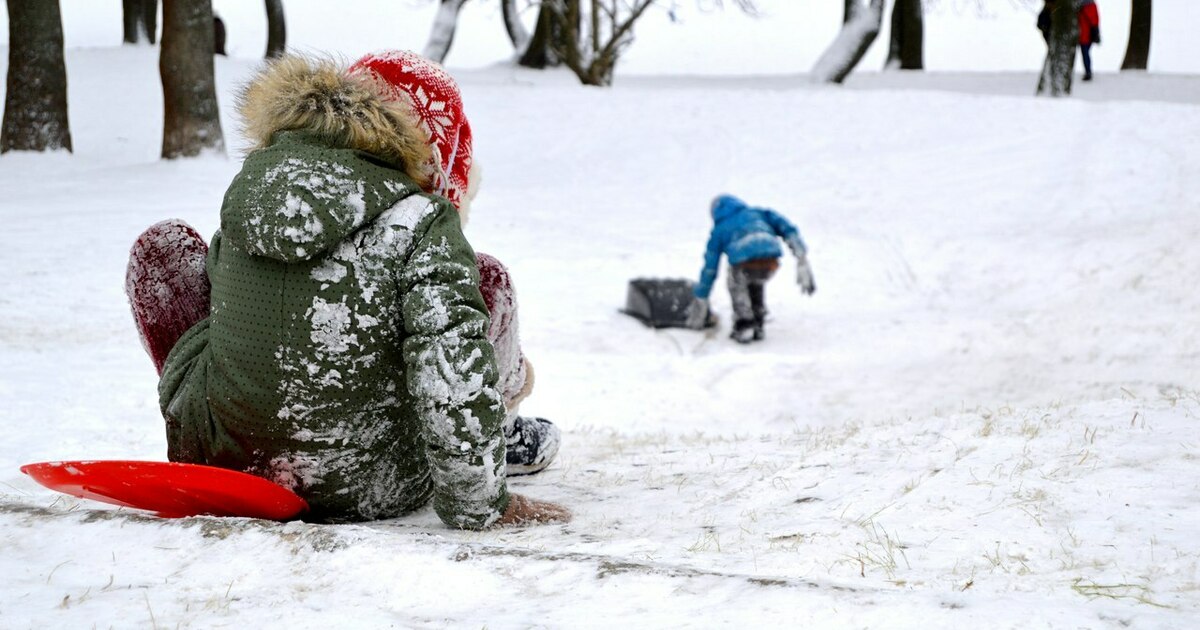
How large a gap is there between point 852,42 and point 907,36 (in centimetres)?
522

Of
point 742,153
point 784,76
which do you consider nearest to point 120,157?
point 742,153

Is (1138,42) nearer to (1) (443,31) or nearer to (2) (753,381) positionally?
(1) (443,31)

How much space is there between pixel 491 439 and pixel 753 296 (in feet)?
22.0

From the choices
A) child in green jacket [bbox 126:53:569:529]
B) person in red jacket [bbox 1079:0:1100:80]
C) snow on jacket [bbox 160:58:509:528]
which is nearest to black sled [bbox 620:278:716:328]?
child in green jacket [bbox 126:53:569:529]

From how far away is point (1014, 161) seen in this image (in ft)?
44.3

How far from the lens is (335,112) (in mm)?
2779

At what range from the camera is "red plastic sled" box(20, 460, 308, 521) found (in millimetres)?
2719

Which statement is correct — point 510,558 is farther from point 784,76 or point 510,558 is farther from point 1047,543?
point 784,76

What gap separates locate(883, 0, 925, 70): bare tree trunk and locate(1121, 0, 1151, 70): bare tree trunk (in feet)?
14.8

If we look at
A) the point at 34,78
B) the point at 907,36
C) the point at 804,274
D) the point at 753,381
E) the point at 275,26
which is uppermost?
the point at 275,26

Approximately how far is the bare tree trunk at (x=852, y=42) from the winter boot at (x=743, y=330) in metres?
13.3

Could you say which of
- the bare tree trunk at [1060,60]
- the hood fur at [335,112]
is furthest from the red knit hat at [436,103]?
the bare tree trunk at [1060,60]

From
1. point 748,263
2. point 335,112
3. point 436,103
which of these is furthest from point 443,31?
point 335,112

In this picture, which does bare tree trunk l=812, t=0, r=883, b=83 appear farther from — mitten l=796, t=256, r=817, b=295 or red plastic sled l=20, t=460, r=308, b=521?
red plastic sled l=20, t=460, r=308, b=521
